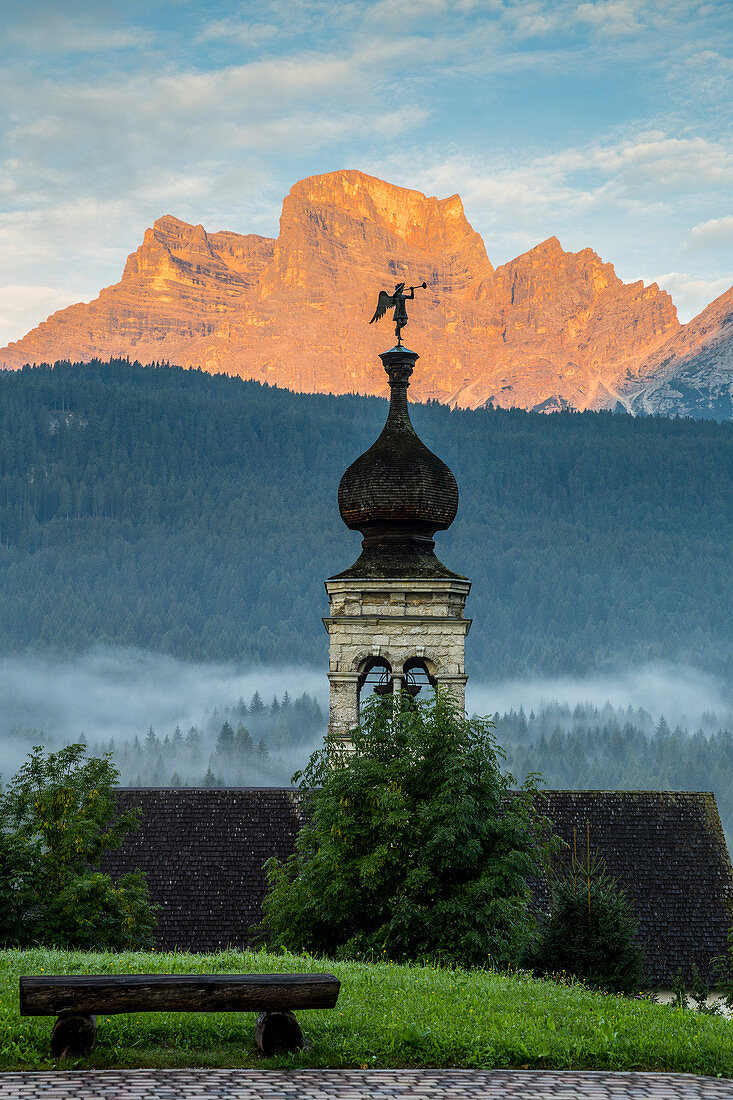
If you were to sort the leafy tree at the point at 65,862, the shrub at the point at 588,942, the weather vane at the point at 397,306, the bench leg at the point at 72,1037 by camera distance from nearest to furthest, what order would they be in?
the bench leg at the point at 72,1037 < the shrub at the point at 588,942 < the leafy tree at the point at 65,862 < the weather vane at the point at 397,306

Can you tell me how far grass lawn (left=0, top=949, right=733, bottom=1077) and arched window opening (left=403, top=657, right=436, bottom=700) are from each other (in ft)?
53.1

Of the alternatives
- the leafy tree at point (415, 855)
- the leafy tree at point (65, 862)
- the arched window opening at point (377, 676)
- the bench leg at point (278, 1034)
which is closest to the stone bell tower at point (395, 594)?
the arched window opening at point (377, 676)

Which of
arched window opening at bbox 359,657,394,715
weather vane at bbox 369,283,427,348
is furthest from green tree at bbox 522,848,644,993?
weather vane at bbox 369,283,427,348

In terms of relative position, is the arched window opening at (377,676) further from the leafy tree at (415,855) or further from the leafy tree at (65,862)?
→ the leafy tree at (65,862)

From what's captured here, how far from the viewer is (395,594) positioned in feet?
104

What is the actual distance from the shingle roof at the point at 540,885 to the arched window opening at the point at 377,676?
320 cm

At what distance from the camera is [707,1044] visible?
13.5m

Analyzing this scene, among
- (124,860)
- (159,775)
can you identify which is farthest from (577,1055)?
(159,775)

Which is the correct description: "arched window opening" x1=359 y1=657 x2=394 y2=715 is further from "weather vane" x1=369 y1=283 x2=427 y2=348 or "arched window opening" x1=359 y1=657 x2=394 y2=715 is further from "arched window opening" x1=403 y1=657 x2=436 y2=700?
"weather vane" x1=369 y1=283 x2=427 y2=348

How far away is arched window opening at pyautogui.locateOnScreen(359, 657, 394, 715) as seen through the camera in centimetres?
3178

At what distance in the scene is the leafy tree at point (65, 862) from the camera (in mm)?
23938

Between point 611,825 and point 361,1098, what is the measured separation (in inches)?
830

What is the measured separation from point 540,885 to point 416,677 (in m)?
5.79

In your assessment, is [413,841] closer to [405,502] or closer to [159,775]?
[405,502]
